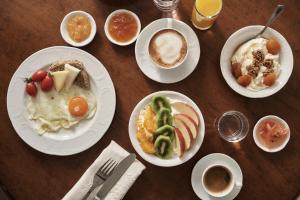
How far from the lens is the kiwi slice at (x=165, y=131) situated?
2.02m

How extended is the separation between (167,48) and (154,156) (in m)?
0.55

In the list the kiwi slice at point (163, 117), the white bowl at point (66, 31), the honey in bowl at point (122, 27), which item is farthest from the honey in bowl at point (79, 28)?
the kiwi slice at point (163, 117)

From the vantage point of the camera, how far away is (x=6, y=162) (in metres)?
2.19

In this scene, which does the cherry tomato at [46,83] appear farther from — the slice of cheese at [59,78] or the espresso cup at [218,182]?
the espresso cup at [218,182]

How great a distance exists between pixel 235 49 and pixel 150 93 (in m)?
0.49

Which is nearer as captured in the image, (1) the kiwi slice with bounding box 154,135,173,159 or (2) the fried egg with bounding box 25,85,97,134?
(1) the kiwi slice with bounding box 154,135,173,159

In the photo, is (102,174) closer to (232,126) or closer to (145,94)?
(145,94)

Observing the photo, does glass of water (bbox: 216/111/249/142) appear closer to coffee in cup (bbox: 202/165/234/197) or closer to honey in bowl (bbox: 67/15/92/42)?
coffee in cup (bbox: 202/165/234/197)

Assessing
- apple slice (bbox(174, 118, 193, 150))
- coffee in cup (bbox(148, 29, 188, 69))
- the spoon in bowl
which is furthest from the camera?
coffee in cup (bbox(148, 29, 188, 69))

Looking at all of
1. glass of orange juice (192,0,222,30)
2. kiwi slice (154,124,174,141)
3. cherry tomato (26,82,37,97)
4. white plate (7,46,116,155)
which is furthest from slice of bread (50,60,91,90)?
glass of orange juice (192,0,222,30)

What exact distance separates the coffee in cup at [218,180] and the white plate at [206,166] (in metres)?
0.03

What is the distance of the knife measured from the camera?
2078mm

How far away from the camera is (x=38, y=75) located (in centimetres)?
217

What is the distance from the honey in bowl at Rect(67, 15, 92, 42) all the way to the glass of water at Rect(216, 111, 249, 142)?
2.71 ft
